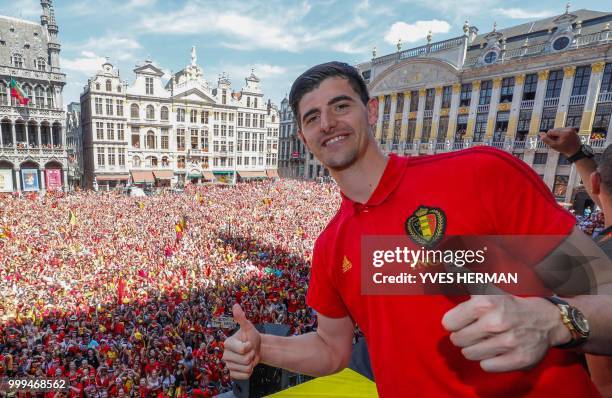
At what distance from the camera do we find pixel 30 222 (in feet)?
62.0

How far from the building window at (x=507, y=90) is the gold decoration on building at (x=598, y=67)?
6.94m

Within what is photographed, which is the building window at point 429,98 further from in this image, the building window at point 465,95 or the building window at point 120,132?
the building window at point 120,132

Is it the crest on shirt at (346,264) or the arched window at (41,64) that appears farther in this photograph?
the arched window at (41,64)

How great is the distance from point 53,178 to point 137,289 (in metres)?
36.6

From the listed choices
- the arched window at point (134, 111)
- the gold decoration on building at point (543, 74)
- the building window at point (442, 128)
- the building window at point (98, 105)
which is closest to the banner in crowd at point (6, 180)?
the building window at point (98, 105)

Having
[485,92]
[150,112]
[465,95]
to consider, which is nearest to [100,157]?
[150,112]

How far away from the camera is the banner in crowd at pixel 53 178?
38.6 metres

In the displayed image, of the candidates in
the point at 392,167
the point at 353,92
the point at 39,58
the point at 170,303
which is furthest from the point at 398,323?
the point at 39,58

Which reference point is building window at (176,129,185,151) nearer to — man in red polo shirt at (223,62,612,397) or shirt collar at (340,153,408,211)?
man in red polo shirt at (223,62,612,397)

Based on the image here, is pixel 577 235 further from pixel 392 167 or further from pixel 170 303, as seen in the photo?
pixel 170 303

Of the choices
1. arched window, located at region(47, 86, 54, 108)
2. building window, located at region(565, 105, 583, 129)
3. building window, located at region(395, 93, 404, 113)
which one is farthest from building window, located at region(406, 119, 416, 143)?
arched window, located at region(47, 86, 54, 108)

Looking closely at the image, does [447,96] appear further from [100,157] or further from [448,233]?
[100,157]

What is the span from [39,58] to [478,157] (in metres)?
52.8

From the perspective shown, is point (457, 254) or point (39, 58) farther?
point (39, 58)
